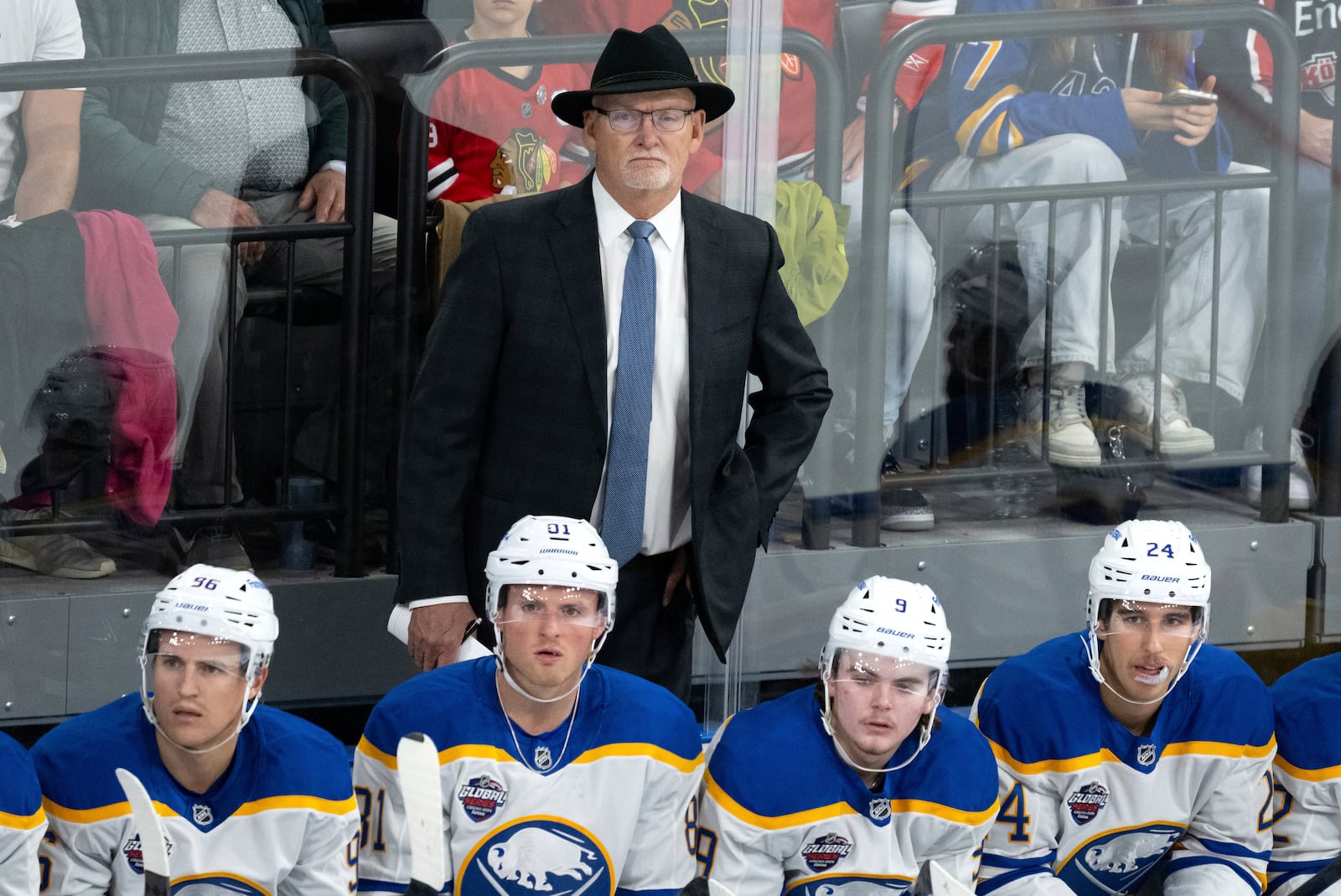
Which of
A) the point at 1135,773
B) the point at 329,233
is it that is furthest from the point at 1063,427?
the point at 329,233

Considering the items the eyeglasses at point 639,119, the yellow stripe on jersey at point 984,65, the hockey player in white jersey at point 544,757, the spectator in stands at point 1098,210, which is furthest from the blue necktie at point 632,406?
the yellow stripe on jersey at point 984,65

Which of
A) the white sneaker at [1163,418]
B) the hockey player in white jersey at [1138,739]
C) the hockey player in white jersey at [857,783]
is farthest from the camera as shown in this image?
the white sneaker at [1163,418]

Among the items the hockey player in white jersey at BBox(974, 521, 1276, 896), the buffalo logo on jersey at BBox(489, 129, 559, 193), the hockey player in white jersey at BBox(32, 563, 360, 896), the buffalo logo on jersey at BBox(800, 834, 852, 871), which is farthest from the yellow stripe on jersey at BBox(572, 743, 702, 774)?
the buffalo logo on jersey at BBox(489, 129, 559, 193)

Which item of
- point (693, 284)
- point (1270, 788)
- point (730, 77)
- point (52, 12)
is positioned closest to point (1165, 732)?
point (1270, 788)

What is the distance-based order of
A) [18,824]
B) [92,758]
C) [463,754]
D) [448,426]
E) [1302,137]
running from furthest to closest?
[1302,137] < [448,426] < [463,754] < [92,758] < [18,824]

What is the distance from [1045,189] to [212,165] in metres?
2.01

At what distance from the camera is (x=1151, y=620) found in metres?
3.34

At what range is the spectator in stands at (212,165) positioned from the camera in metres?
3.79

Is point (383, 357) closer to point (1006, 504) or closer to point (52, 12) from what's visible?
point (52, 12)

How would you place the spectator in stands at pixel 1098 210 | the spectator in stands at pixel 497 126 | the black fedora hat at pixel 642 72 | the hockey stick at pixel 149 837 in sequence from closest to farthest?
the hockey stick at pixel 149 837
the black fedora hat at pixel 642 72
the spectator in stands at pixel 497 126
the spectator in stands at pixel 1098 210

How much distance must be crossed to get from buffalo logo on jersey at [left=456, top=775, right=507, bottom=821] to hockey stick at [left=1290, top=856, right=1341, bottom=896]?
59.0 inches

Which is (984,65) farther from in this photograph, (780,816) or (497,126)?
(780,816)

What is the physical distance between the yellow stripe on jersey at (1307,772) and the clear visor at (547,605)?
4.79 ft

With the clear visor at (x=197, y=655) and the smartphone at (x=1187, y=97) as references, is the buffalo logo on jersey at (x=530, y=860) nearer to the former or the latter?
the clear visor at (x=197, y=655)
